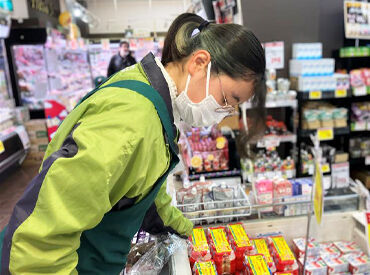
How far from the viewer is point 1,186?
466 centimetres

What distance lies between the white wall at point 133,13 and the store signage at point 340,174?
9321mm

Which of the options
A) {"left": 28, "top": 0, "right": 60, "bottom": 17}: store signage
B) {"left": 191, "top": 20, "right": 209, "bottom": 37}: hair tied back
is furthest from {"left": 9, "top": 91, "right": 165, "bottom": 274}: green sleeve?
{"left": 28, "top": 0, "right": 60, "bottom": 17}: store signage

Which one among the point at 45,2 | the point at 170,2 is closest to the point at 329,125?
the point at 45,2

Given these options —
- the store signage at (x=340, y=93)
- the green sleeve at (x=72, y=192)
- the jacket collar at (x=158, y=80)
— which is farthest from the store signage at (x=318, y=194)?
the store signage at (x=340, y=93)

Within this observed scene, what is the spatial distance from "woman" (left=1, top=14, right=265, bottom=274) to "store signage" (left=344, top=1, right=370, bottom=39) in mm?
3188

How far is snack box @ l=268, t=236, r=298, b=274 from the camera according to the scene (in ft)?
5.12

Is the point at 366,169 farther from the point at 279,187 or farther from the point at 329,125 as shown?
the point at 279,187

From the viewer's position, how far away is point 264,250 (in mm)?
1645

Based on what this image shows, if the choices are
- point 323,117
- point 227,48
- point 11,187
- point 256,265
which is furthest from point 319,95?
point 11,187

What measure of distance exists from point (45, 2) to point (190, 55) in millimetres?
8052

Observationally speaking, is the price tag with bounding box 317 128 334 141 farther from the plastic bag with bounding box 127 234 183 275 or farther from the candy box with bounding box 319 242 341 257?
the plastic bag with bounding box 127 234 183 275

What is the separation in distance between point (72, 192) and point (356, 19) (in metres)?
4.08

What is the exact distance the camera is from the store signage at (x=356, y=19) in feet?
11.9

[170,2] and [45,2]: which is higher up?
[170,2]
